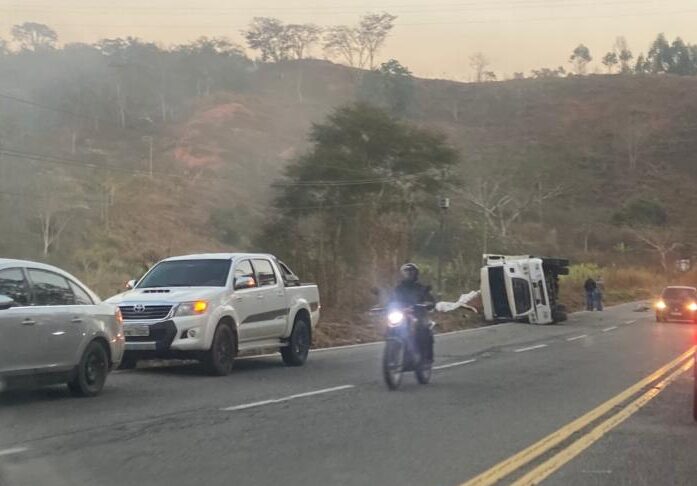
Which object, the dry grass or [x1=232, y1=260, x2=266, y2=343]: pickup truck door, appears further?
the dry grass

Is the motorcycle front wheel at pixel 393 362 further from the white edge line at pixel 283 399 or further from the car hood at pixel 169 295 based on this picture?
the car hood at pixel 169 295

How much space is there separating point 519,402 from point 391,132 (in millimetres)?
38659

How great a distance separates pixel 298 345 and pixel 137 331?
3.57m

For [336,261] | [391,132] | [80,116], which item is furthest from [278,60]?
[336,261]

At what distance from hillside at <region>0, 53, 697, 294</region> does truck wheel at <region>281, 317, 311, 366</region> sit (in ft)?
40.8

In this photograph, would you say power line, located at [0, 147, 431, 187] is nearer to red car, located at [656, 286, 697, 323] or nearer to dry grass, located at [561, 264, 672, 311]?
dry grass, located at [561, 264, 672, 311]

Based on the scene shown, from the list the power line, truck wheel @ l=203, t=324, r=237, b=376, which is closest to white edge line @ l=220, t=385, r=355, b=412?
truck wheel @ l=203, t=324, r=237, b=376

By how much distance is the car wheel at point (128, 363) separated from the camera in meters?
13.6

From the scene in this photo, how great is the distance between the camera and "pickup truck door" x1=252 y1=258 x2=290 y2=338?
1526 centimetres

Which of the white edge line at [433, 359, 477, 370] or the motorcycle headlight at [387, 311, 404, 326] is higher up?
the motorcycle headlight at [387, 311, 404, 326]

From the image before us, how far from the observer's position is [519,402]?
38.1 ft

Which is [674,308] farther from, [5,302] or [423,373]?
[5,302]

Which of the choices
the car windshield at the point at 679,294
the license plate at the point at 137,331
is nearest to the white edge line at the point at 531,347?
the license plate at the point at 137,331

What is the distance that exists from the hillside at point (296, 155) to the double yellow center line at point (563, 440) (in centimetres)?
1863
